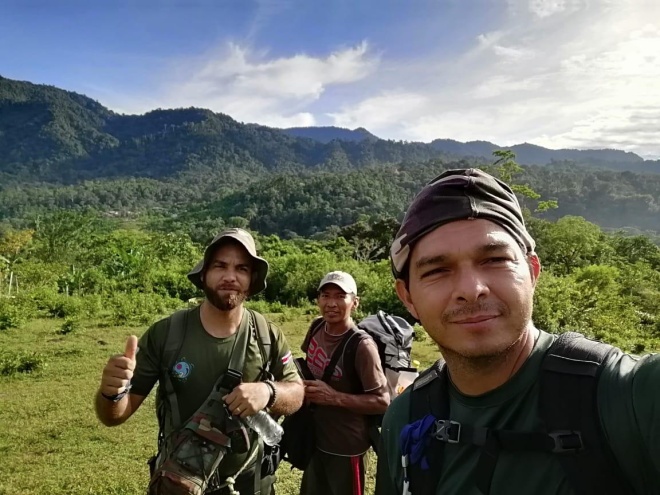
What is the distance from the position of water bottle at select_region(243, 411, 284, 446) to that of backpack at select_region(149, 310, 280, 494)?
0.17m

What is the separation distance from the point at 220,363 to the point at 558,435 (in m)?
1.61

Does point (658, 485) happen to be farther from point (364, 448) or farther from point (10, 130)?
point (10, 130)

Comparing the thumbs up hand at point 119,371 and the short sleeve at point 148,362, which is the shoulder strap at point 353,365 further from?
the thumbs up hand at point 119,371

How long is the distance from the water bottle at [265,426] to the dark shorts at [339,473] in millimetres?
748

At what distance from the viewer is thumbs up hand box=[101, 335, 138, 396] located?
5.91 feet

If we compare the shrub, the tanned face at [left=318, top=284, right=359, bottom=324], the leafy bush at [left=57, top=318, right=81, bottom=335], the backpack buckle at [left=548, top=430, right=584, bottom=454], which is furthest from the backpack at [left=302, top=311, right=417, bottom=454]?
the shrub

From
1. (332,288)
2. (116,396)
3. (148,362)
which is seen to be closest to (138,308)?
(332,288)

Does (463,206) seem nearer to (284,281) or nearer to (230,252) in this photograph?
(230,252)

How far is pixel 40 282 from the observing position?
1822 centimetres

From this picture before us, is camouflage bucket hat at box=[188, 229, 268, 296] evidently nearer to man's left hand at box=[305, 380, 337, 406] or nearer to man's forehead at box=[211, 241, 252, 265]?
man's forehead at box=[211, 241, 252, 265]

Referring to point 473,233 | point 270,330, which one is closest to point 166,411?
point 270,330

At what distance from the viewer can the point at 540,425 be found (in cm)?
94

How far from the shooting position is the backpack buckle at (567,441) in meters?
0.86

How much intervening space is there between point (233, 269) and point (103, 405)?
82 cm
